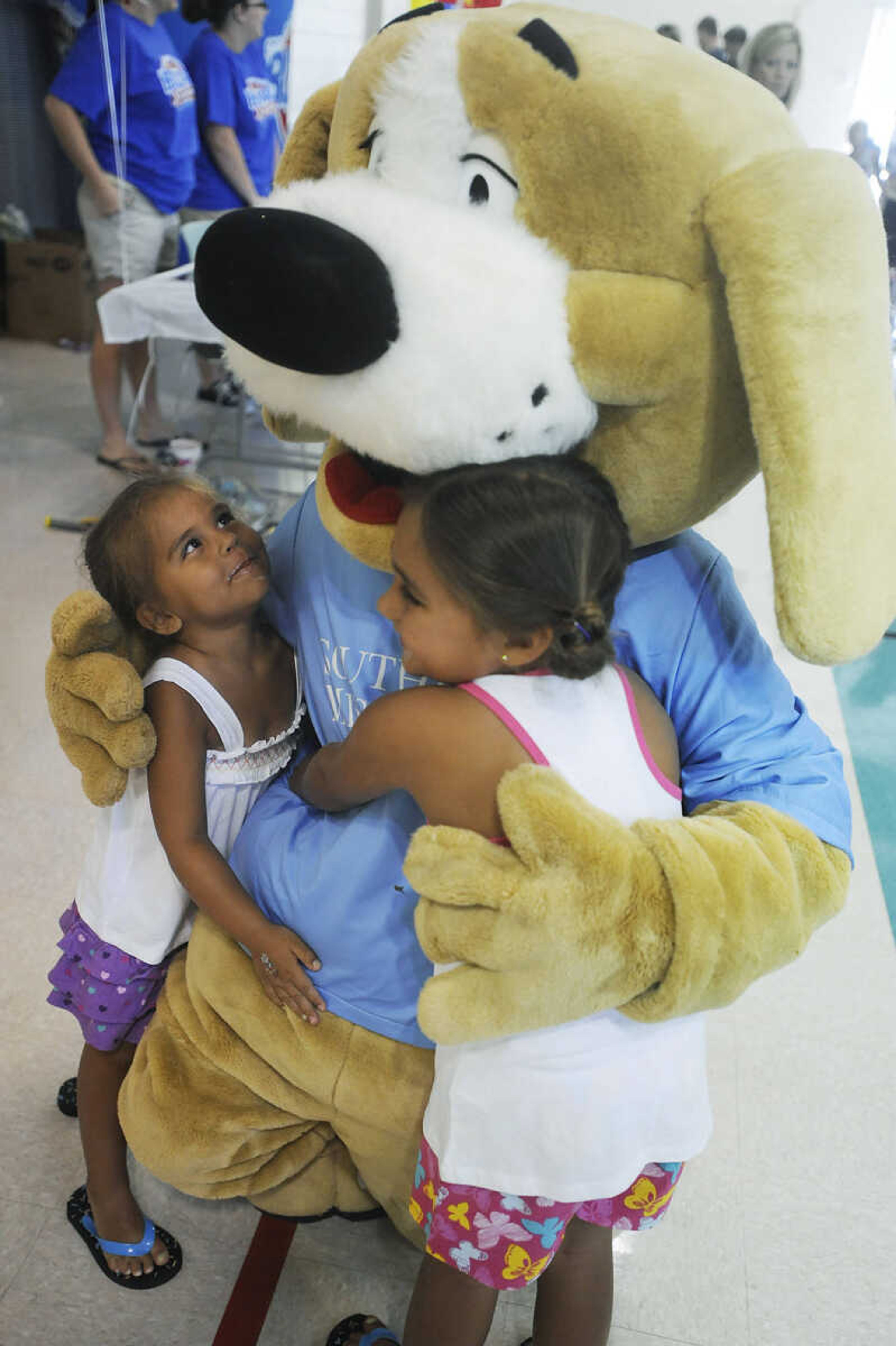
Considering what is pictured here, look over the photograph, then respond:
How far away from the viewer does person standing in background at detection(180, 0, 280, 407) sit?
3.61m

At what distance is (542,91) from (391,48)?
16 cm

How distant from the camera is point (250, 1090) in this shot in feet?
3.78

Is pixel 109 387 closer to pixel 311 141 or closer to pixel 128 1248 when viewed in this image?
pixel 311 141

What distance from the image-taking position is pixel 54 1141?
146 cm

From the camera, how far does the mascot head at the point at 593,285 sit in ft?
2.47

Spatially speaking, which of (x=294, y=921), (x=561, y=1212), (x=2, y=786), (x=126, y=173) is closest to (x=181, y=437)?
(x=126, y=173)

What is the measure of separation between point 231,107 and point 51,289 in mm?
1748

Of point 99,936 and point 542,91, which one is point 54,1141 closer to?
point 99,936

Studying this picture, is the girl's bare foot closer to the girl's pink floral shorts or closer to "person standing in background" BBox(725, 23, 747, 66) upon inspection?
the girl's pink floral shorts

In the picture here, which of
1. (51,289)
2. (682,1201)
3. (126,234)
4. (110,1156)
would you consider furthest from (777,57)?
(51,289)

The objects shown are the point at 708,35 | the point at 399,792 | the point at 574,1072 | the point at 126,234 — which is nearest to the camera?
the point at 574,1072

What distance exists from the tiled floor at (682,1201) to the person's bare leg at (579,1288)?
0.22 meters

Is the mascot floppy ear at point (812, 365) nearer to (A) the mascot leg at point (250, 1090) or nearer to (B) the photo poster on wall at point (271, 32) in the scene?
(A) the mascot leg at point (250, 1090)

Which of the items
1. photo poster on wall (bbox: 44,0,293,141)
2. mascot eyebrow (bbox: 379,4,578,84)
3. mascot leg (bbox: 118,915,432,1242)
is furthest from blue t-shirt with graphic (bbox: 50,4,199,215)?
mascot leg (bbox: 118,915,432,1242)
